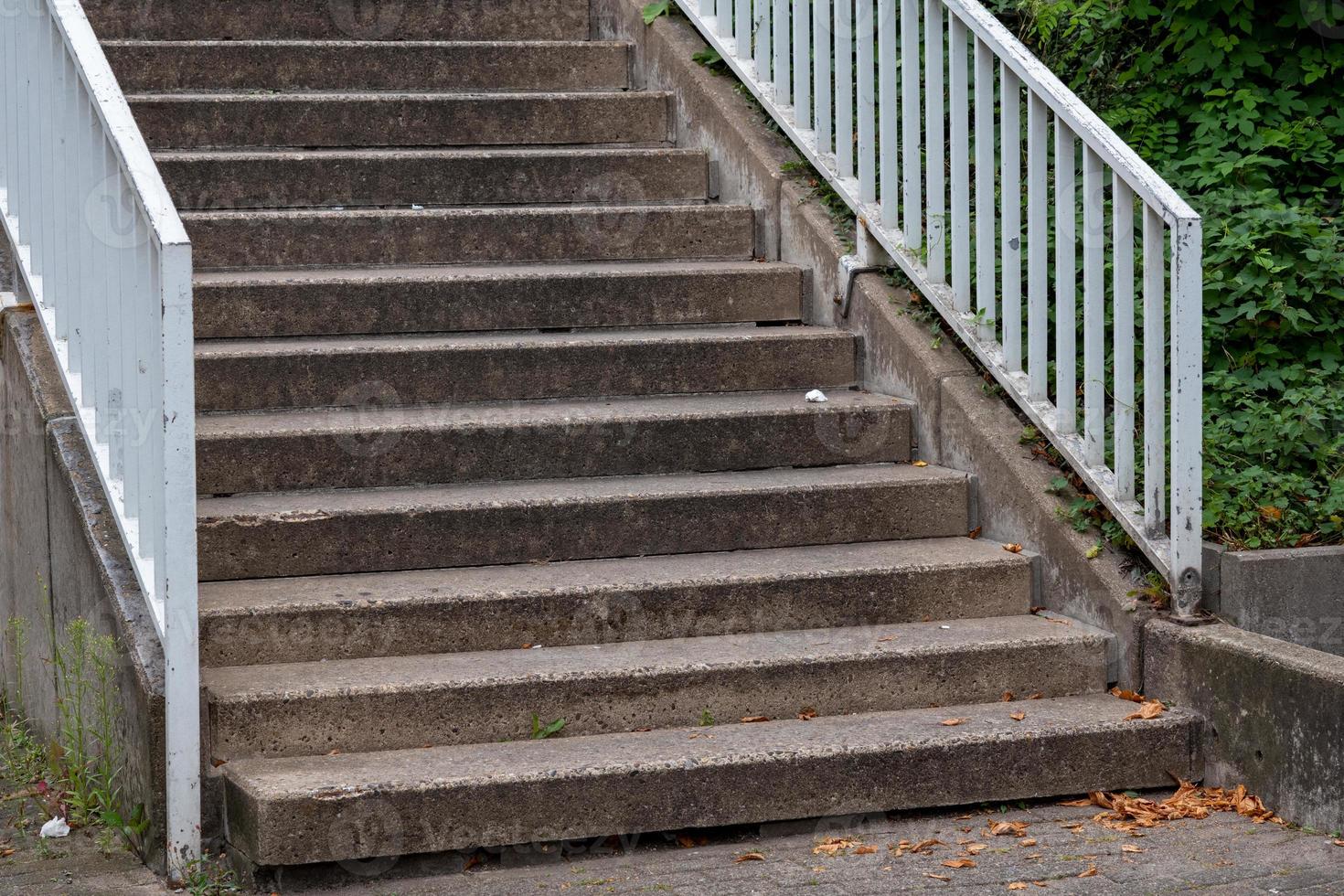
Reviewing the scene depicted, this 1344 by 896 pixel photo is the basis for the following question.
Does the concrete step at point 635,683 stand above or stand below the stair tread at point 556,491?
below

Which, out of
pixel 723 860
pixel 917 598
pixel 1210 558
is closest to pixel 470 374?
pixel 917 598

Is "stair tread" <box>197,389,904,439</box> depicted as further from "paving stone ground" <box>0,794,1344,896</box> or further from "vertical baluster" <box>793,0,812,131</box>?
"paving stone ground" <box>0,794,1344,896</box>

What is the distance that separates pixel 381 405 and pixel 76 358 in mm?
978

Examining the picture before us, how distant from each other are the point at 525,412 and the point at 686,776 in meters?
1.58

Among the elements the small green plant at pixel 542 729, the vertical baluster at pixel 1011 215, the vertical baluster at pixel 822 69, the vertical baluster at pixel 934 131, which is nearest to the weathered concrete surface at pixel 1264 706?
the vertical baluster at pixel 1011 215

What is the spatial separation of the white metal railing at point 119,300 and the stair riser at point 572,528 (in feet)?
1.50

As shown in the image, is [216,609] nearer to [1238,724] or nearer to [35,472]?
[35,472]

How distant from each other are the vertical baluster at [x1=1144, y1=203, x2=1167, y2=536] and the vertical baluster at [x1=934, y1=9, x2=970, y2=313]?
0.79 metres

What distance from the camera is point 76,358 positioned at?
4191 mm

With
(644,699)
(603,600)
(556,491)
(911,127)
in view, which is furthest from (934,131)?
(644,699)

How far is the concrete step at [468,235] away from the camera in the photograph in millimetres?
5367

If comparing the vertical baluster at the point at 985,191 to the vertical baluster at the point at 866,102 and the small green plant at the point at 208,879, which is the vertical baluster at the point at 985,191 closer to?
the vertical baluster at the point at 866,102

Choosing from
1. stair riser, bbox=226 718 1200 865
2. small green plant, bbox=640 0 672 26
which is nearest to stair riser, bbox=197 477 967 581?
stair riser, bbox=226 718 1200 865

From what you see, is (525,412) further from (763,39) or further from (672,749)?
(763,39)
